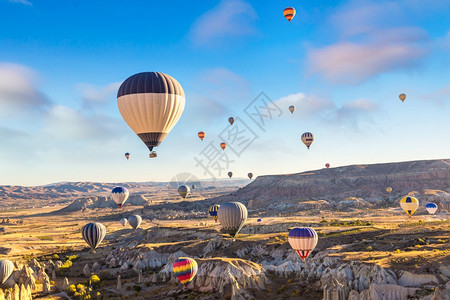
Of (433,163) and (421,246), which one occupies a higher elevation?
(433,163)

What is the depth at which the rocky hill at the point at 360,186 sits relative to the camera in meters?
167

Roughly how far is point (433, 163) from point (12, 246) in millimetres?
183204

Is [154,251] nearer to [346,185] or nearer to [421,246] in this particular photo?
[421,246]

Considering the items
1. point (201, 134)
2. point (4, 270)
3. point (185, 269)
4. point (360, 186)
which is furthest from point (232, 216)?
point (360, 186)

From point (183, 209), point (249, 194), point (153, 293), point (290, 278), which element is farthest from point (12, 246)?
point (249, 194)

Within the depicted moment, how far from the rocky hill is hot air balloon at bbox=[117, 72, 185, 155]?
12186cm

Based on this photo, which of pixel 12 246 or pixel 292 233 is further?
pixel 12 246

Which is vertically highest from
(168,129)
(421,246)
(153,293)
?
(168,129)

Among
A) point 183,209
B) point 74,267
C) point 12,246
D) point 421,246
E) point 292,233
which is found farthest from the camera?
point 183,209

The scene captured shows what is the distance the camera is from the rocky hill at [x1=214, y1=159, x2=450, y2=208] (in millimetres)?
167125

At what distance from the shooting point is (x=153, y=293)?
56.3m

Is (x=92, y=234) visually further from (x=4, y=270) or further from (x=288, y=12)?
(x=288, y=12)

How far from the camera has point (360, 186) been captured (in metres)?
184

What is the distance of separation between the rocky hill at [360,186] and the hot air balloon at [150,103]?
122 metres
